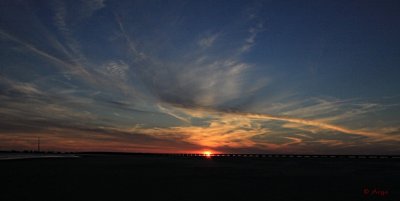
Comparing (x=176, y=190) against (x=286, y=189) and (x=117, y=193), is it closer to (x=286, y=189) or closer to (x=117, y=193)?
(x=117, y=193)

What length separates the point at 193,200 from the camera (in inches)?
677

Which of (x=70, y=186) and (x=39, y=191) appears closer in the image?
(x=39, y=191)

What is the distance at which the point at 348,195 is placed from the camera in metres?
19.3

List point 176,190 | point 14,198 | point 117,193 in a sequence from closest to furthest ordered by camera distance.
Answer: point 14,198 < point 117,193 < point 176,190

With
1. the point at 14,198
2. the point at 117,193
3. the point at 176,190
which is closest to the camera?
the point at 14,198

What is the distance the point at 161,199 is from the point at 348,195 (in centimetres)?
1036

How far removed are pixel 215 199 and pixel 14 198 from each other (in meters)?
9.80

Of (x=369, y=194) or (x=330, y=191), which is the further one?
(x=330, y=191)

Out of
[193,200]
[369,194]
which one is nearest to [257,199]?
[193,200]

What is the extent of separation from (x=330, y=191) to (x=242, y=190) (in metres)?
5.33

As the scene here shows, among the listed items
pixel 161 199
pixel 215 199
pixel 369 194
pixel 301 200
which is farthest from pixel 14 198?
pixel 369 194

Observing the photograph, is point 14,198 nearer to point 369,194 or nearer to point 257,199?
point 257,199

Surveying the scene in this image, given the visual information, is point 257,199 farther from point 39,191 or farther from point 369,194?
point 39,191

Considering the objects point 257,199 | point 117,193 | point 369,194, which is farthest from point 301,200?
point 117,193
